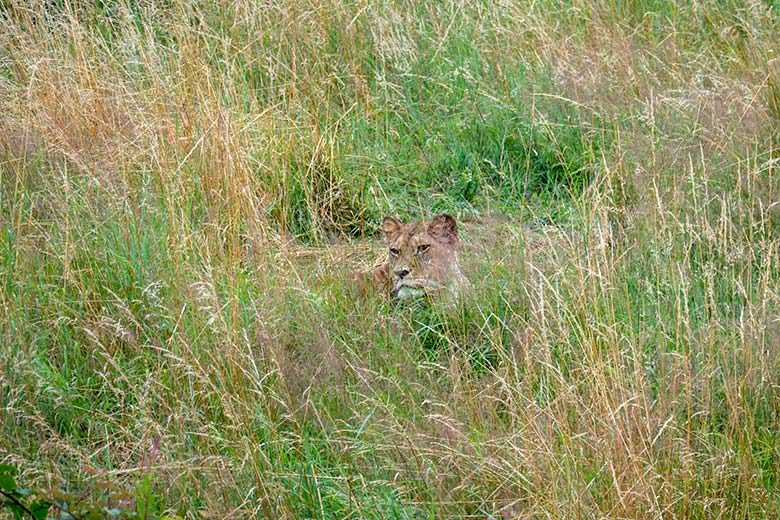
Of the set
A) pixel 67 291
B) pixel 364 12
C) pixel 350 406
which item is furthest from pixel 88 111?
pixel 350 406

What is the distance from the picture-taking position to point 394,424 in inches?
137

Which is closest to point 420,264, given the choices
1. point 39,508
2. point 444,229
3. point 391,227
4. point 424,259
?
point 424,259

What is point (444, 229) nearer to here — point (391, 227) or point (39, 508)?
point (391, 227)

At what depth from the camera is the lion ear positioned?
16.7 feet

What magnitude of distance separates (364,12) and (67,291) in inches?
134

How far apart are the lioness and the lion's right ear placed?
0.02m

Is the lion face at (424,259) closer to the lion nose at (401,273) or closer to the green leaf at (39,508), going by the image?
the lion nose at (401,273)

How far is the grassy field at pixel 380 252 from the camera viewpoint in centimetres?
331

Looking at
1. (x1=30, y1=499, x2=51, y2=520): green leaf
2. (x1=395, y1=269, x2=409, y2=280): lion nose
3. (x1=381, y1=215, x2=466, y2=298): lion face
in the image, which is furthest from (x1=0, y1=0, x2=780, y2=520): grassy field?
(x1=395, y1=269, x2=409, y2=280): lion nose

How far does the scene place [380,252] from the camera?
5551 mm

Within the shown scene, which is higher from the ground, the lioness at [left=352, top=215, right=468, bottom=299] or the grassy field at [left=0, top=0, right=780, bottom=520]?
the grassy field at [left=0, top=0, right=780, bottom=520]

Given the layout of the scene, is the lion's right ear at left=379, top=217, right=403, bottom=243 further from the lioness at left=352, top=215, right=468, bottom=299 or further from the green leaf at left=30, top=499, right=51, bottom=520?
the green leaf at left=30, top=499, right=51, bottom=520

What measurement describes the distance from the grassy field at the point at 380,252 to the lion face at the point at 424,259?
15 centimetres

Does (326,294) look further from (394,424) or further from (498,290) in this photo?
(394,424)
